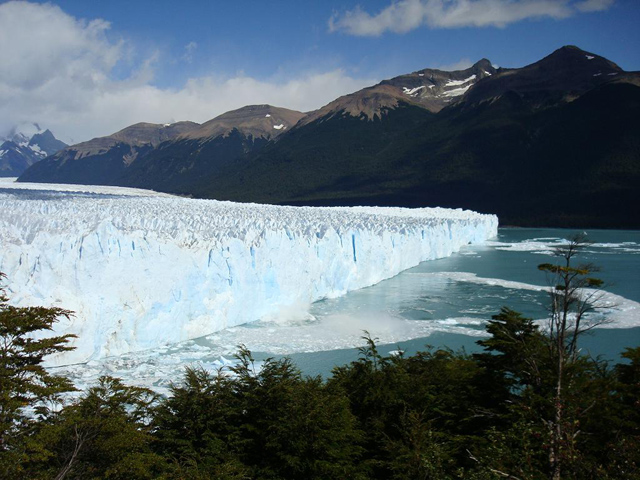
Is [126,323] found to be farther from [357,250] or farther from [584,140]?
[584,140]

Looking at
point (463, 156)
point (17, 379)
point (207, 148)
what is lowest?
point (17, 379)

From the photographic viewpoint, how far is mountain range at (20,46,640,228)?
50.7 m

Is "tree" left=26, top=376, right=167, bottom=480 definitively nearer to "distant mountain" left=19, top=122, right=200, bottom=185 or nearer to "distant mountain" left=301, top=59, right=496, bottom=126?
"distant mountain" left=301, top=59, right=496, bottom=126

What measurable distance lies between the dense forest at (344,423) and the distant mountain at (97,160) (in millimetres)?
103016

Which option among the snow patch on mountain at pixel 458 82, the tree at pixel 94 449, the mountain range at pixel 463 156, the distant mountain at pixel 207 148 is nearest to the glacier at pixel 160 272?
the tree at pixel 94 449

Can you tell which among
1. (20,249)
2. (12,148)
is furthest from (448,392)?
(12,148)

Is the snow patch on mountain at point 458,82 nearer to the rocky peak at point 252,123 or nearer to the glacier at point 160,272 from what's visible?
the rocky peak at point 252,123

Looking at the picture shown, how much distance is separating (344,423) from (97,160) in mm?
121275

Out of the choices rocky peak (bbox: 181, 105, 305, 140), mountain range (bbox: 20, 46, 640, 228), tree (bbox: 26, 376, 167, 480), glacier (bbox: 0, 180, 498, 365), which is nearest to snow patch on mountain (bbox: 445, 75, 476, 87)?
mountain range (bbox: 20, 46, 640, 228)

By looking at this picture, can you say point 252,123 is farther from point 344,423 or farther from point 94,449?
point 94,449

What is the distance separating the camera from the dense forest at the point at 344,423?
4.04 metres

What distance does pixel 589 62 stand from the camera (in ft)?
236

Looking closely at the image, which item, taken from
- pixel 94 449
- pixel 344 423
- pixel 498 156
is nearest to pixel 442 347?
pixel 344 423

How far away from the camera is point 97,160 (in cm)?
11306
